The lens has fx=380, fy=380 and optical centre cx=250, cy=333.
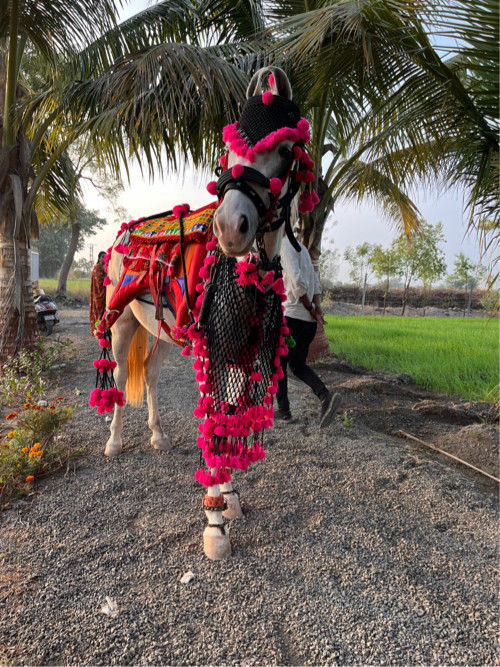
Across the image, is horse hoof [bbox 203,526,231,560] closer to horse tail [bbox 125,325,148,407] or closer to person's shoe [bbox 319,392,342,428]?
horse tail [bbox 125,325,148,407]

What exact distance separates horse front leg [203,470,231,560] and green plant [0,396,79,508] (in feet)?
3.66

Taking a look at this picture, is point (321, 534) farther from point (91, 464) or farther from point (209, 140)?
point (209, 140)

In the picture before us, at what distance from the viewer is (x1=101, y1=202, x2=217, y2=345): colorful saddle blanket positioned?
196cm

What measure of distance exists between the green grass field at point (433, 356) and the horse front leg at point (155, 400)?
3.02m

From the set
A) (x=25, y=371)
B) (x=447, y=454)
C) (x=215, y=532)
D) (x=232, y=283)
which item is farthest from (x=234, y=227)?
(x=25, y=371)

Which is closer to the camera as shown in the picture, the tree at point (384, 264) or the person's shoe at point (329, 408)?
the person's shoe at point (329, 408)

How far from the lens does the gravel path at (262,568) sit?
1361mm

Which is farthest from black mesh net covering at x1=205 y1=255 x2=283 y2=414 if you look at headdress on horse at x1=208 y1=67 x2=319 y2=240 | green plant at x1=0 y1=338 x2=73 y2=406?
green plant at x1=0 y1=338 x2=73 y2=406

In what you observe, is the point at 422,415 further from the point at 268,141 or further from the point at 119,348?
the point at 268,141

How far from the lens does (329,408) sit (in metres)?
3.34

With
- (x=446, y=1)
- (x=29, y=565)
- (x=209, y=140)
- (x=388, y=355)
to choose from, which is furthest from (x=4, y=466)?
(x=388, y=355)

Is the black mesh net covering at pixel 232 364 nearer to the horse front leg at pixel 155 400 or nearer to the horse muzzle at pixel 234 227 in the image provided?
the horse muzzle at pixel 234 227

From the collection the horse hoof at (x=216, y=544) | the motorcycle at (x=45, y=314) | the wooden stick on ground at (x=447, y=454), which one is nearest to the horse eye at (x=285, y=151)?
the horse hoof at (x=216, y=544)

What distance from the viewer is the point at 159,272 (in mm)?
2197
